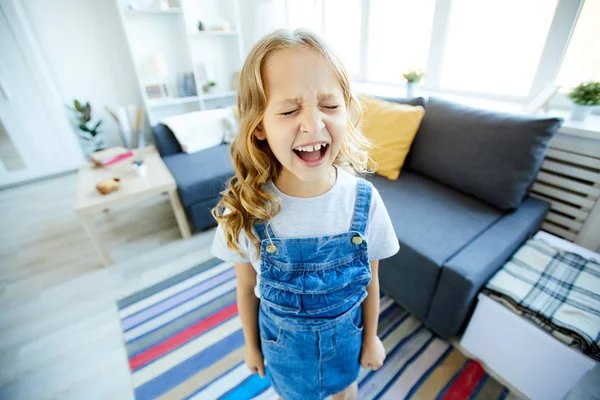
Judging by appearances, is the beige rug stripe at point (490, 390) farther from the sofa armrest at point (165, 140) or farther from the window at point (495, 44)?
the sofa armrest at point (165, 140)

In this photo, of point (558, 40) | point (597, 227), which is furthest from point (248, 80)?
point (558, 40)

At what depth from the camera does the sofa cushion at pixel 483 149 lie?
1167 millimetres

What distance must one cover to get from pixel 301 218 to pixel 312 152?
0.14 m

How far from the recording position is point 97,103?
2916 millimetres

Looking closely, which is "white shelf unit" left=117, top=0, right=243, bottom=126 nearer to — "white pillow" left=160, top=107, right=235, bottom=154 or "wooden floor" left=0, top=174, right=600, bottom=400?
"white pillow" left=160, top=107, right=235, bottom=154

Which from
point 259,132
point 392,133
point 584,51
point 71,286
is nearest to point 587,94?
point 584,51

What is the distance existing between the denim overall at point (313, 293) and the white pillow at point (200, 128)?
191cm

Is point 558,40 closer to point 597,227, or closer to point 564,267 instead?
point 597,227

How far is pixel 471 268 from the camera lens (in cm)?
99

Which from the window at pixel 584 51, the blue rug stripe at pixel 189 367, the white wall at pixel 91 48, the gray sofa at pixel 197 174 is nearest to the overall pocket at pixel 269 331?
the blue rug stripe at pixel 189 367

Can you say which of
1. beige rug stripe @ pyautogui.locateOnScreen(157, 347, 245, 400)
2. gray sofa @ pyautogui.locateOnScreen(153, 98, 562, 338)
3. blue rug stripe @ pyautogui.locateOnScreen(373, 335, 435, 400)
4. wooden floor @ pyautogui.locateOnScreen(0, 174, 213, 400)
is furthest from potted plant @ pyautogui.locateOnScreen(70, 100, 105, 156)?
blue rug stripe @ pyautogui.locateOnScreen(373, 335, 435, 400)

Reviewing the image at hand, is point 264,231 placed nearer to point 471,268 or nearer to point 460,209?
point 471,268

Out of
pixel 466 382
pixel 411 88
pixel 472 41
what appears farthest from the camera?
pixel 411 88

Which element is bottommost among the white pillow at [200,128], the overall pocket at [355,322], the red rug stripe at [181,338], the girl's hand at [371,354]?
the red rug stripe at [181,338]
